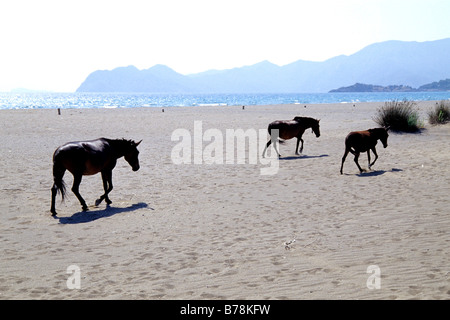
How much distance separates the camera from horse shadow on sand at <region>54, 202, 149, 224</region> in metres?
8.38

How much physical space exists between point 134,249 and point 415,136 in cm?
1739

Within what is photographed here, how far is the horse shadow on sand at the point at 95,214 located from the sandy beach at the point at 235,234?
1.0 inches

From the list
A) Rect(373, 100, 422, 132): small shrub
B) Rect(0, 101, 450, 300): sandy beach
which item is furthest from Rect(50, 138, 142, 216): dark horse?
Rect(373, 100, 422, 132): small shrub

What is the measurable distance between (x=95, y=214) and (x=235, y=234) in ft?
10.7

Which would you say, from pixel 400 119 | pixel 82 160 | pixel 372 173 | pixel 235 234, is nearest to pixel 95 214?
pixel 82 160

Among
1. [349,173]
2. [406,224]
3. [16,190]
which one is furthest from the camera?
[349,173]

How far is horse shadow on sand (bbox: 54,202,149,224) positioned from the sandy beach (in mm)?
26

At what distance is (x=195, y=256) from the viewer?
6.33 meters

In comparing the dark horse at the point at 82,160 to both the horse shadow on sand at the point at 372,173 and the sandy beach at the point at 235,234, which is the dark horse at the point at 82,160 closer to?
the sandy beach at the point at 235,234

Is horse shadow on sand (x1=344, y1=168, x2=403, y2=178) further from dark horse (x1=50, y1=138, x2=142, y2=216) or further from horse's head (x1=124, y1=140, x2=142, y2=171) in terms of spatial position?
dark horse (x1=50, y1=138, x2=142, y2=216)

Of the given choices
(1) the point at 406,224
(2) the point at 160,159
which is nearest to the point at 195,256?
(1) the point at 406,224

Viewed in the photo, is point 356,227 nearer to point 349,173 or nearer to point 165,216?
point 165,216

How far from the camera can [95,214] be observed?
8828 millimetres

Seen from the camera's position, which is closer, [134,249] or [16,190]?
[134,249]
